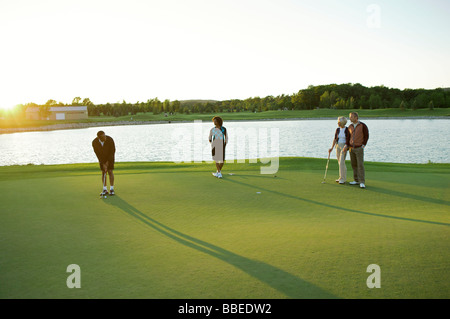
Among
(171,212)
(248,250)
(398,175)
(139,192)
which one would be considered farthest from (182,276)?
(398,175)

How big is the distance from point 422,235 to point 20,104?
214m

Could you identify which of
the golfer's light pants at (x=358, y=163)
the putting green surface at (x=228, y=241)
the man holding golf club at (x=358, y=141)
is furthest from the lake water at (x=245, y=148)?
the putting green surface at (x=228, y=241)

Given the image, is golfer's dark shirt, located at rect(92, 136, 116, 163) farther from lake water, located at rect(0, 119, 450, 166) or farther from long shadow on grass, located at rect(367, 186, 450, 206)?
lake water, located at rect(0, 119, 450, 166)

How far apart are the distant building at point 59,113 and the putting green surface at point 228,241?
603 feet

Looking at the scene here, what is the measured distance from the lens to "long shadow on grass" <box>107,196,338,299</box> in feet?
14.2

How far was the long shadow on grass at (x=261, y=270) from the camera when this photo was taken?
14.2 feet

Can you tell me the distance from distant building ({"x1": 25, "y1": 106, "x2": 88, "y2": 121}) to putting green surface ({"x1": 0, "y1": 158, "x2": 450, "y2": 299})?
184 metres

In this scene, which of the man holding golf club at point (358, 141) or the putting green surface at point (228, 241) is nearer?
the putting green surface at point (228, 241)

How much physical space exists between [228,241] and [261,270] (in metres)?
1.45

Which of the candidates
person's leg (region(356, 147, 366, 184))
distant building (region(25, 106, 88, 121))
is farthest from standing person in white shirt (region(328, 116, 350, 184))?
distant building (region(25, 106, 88, 121))

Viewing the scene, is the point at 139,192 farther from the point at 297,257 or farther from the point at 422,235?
the point at 422,235

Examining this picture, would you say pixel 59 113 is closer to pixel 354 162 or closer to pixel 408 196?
pixel 354 162

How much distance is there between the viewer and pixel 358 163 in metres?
11.8

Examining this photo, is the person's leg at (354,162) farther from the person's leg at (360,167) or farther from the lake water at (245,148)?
the lake water at (245,148)
